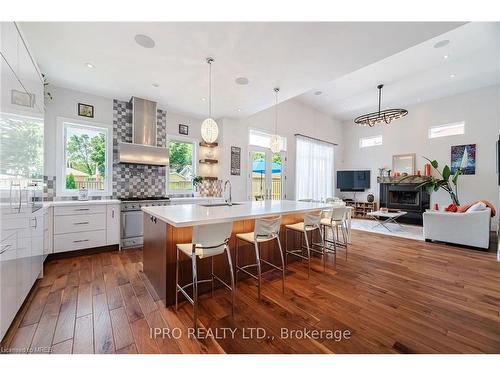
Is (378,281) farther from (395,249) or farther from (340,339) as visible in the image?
(395,249)

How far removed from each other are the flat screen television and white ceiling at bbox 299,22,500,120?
228cm

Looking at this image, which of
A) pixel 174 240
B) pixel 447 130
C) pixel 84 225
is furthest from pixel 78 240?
pixel 447 130

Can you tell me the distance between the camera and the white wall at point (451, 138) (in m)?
5.54

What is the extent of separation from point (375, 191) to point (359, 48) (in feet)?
20.9

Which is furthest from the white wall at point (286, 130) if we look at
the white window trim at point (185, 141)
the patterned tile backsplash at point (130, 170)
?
the patterned tile backsplash at point (130, 170)

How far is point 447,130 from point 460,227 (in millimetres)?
3753

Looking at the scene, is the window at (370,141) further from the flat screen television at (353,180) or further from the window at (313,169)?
the window at (313,169)

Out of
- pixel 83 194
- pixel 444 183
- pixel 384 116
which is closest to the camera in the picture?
pixel 83 194

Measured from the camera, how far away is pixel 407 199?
6.77 metres

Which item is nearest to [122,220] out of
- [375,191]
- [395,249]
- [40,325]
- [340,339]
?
[40,325]

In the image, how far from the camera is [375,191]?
25.0 ft

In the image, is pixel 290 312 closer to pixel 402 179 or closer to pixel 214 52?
pixel 214 52

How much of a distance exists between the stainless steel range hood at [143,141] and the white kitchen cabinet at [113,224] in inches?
36.1

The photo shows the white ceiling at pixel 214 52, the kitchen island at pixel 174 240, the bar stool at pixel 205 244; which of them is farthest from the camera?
the white ceiling at pixel 214 52
